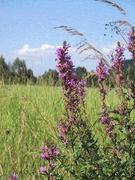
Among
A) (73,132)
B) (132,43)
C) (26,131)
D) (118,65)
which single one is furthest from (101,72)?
(26,131)

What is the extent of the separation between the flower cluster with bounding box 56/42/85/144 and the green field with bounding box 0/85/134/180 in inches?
9.1

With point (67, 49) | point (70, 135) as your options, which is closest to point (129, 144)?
point (70, 135)

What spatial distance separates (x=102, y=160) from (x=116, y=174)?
148 millimetres

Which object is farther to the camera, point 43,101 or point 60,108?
point 43,101

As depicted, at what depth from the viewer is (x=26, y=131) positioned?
5.53m

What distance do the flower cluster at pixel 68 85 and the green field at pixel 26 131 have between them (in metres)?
0.23

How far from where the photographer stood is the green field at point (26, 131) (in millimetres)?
4175

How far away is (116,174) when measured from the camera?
280 cm

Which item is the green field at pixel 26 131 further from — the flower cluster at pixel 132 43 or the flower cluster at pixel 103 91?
the flower cluster at pixel 132 43

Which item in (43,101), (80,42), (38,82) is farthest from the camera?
(38,82)

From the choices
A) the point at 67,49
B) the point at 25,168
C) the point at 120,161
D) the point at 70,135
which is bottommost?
the point at 25,168

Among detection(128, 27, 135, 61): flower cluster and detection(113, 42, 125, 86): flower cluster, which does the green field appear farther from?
detection(128, 27, 135, 61): flower cluster

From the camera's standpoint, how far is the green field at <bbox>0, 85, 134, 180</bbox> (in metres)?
4.18

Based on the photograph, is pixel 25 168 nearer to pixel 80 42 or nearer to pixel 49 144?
pixel 80 42
